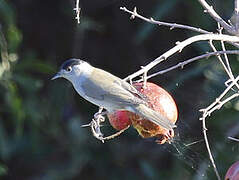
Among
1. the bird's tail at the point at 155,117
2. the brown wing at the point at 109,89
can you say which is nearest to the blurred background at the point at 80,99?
the brown wing at the point at 109,89

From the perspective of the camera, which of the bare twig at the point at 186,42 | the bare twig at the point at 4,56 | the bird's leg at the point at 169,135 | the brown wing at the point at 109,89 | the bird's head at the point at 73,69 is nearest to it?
the bare twig at the point at 186,42

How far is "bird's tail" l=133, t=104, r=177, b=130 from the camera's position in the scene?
256 cm

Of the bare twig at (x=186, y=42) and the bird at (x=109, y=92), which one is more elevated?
the bird at (x=109, y=92)

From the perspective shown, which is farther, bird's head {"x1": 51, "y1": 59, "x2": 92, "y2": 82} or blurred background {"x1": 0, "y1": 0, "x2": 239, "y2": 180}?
blurred background {"x1": 0, "y1": 0, "x2": 239, "y2": 180}

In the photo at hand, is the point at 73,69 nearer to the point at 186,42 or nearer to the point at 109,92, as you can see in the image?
the point at 109,92

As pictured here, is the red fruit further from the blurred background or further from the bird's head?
the blurred background

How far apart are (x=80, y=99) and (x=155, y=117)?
3.26m

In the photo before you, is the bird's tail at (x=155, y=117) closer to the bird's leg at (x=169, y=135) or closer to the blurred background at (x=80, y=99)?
the bird's leg at (x=169, y=135)

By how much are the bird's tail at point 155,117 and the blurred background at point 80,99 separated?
1782 mm

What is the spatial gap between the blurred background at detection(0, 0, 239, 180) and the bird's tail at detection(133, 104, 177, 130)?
1.78m

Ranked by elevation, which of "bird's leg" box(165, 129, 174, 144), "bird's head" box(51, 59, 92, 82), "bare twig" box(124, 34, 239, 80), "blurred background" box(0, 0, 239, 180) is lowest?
"bird's leg" box(165, 129, 174, 144)

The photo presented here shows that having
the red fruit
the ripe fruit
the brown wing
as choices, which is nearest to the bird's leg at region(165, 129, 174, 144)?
the ripe fruit

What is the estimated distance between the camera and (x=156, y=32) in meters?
5.70

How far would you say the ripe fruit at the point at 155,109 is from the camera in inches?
102
